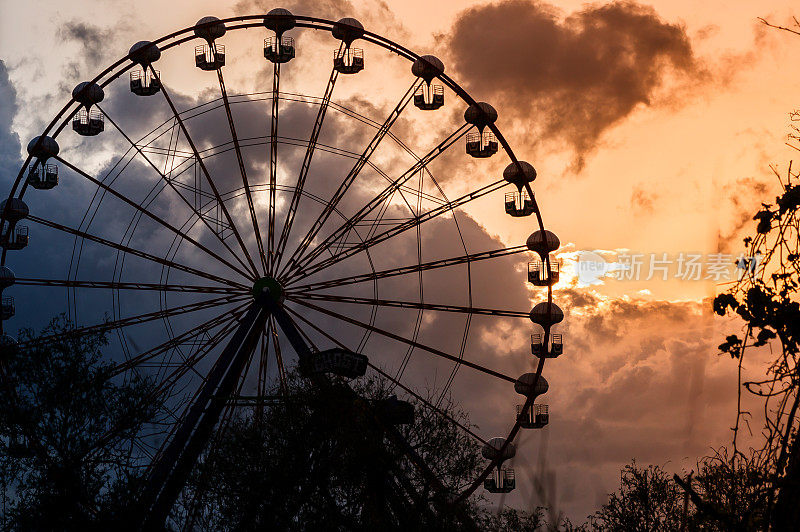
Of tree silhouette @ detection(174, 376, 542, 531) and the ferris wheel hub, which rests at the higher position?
the ferris wheel hub

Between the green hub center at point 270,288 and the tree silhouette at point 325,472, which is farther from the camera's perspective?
the green hub center at point 270,288

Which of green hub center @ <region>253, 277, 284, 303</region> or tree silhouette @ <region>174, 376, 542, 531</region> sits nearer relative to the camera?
tree silhouette @ <region>174, 376, 542, 531</region>

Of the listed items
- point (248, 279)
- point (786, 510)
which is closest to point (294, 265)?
point (248, 279)

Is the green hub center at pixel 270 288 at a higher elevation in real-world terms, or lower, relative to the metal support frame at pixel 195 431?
higher

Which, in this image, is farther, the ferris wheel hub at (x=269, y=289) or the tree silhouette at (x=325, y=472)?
the ferris wheel hub at (x=269, y=289)

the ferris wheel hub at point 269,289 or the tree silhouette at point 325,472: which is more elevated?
the ferris wheel hub at point 269,289

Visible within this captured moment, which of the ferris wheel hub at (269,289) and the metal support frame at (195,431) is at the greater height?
the ferris wheel hub at (269,289)

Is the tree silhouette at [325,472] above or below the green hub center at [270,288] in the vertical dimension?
below

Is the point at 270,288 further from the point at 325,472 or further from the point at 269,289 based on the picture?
the point at 325,472

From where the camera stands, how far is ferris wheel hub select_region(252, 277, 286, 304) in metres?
36.8

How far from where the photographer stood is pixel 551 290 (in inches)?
1571

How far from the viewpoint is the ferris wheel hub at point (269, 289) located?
36.8 metres

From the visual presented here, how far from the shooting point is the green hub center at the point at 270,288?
36.8 meters

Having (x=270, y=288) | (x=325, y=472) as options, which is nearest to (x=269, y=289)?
(x=270, y=288)
